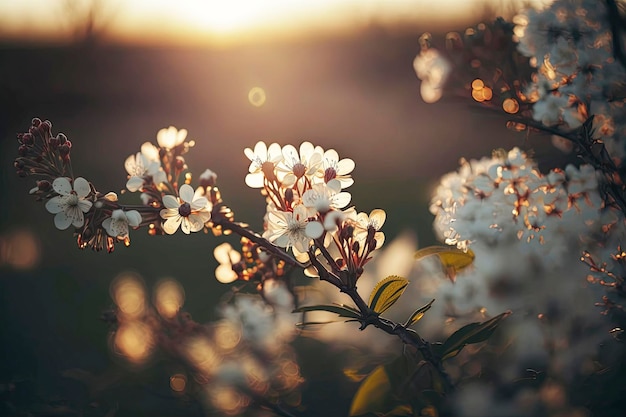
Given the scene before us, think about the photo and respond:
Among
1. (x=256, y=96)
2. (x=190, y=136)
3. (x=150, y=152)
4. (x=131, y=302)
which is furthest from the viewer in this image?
(x=256, y=96)

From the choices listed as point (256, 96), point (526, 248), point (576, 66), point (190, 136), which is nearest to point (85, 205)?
point (526, 248)

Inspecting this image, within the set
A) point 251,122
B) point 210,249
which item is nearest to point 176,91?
point 251,122

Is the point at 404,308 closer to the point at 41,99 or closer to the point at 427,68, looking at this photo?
the point at 427,68

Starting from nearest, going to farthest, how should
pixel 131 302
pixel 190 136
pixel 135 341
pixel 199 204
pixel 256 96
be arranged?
1. pixel 199 204
2. pixel 135 341
3. pixel 131 302
4. pixel 190 136
5. pixel 256 96

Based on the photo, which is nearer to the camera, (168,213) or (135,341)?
(168,213)

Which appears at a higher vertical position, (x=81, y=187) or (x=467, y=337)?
(x=81, y=187)

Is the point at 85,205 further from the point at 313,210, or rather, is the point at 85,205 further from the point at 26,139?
the point at 313,210

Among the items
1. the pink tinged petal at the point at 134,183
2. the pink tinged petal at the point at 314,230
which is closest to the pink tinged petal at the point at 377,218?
the pink tinged petal at the point at 314,230
